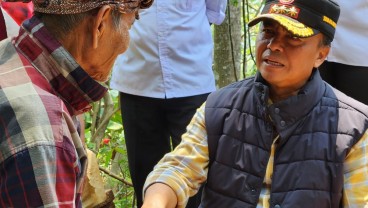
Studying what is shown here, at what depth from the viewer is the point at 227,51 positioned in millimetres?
3947

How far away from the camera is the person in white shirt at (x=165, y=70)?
291 cm

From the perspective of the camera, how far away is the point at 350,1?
2.75 meters

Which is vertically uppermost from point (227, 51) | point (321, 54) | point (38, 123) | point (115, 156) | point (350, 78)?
point (38, 123)

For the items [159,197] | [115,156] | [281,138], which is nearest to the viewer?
[159,197]

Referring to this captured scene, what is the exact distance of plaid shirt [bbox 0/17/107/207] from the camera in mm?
1147

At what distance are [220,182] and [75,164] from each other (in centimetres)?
96

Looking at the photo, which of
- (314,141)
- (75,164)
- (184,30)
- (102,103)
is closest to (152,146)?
(184,30)

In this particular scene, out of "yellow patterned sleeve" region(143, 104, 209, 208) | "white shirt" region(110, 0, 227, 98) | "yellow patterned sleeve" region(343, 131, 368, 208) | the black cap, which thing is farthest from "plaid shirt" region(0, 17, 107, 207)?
"white shirt" region(110, 0, 227, 98)

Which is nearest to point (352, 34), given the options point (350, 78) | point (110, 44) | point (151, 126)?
point (350, 78)

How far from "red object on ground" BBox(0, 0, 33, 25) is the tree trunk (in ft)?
6.32

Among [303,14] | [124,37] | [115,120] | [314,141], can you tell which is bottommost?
[115,120]

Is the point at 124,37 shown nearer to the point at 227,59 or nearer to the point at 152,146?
the point at 152,146

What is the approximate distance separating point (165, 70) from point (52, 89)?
5.42ft

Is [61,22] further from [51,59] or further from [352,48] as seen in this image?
[352,48]
